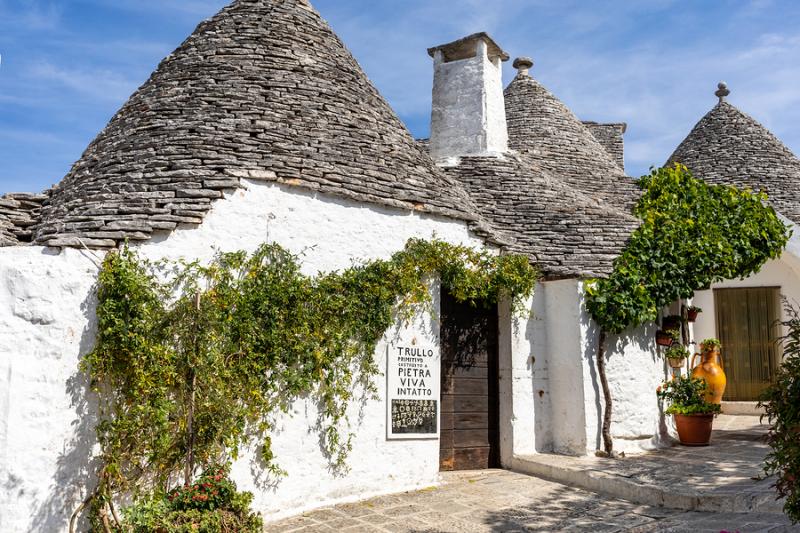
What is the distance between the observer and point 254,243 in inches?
261

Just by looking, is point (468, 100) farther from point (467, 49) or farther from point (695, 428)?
point (695, 428)

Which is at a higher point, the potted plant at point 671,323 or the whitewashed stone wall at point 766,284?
the whitewashed stone wall at point 766,284

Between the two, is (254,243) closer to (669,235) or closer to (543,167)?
(669,235)

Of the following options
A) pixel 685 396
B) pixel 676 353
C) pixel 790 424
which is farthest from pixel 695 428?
pixel 790 424

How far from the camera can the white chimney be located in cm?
1139

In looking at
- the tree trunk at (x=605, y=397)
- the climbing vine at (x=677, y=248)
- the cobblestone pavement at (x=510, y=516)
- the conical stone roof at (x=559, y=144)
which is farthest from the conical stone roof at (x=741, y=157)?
the cobblestone pavement at (x=510, y=516)

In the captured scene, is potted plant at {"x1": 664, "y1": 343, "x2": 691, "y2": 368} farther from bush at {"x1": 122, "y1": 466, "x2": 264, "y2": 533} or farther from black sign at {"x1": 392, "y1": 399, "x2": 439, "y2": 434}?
bush at {"x1": 122, "y1": 466, "x2": 264, "y2": 533}

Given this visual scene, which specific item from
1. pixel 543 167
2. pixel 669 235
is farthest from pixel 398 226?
pixel 543 167

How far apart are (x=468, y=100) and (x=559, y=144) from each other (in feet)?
7.53

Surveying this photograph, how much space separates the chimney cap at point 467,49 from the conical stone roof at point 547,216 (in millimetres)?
2085

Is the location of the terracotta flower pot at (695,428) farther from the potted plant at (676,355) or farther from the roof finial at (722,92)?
the roof finial at (722,92)

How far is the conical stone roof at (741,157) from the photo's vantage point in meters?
13.8

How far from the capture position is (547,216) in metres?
9.71

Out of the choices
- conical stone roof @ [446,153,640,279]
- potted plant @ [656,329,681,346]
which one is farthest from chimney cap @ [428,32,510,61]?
potted plant @ [656,329,681,346]
